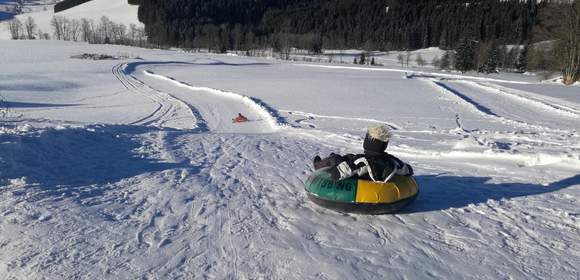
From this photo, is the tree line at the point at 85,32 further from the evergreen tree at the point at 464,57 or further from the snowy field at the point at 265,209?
the snowy field at the point at 265,209

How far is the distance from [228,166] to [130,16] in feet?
502

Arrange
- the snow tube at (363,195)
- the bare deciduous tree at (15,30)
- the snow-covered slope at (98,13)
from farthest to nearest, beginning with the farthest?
the snow-covered slope at (98,13)
the bare deciduous tree at (15,30)
the snow tube at (363,195)

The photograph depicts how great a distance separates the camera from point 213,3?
150875 mm

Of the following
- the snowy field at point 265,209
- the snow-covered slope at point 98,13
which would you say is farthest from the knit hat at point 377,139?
the snow-covered slope at point 98,13

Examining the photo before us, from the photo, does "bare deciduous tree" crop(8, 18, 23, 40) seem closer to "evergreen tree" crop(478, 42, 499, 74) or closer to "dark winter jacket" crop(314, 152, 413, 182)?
"evergreen tree" crop(478, 42, 499, 74)

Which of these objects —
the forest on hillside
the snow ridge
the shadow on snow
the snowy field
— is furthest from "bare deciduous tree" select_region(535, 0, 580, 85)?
the forest on hillside

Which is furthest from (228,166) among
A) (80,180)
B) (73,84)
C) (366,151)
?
(73,84)

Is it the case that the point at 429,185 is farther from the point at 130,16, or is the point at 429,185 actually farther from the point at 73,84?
the point at 130,16

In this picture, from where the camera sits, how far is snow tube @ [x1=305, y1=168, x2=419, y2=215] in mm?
6445

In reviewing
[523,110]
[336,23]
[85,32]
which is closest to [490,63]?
[523,110]

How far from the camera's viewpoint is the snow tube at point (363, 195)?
6.45 meters

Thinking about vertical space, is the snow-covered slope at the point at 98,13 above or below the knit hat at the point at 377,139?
above

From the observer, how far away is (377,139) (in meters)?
6.63

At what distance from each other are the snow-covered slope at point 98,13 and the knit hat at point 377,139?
147289 millimetres
